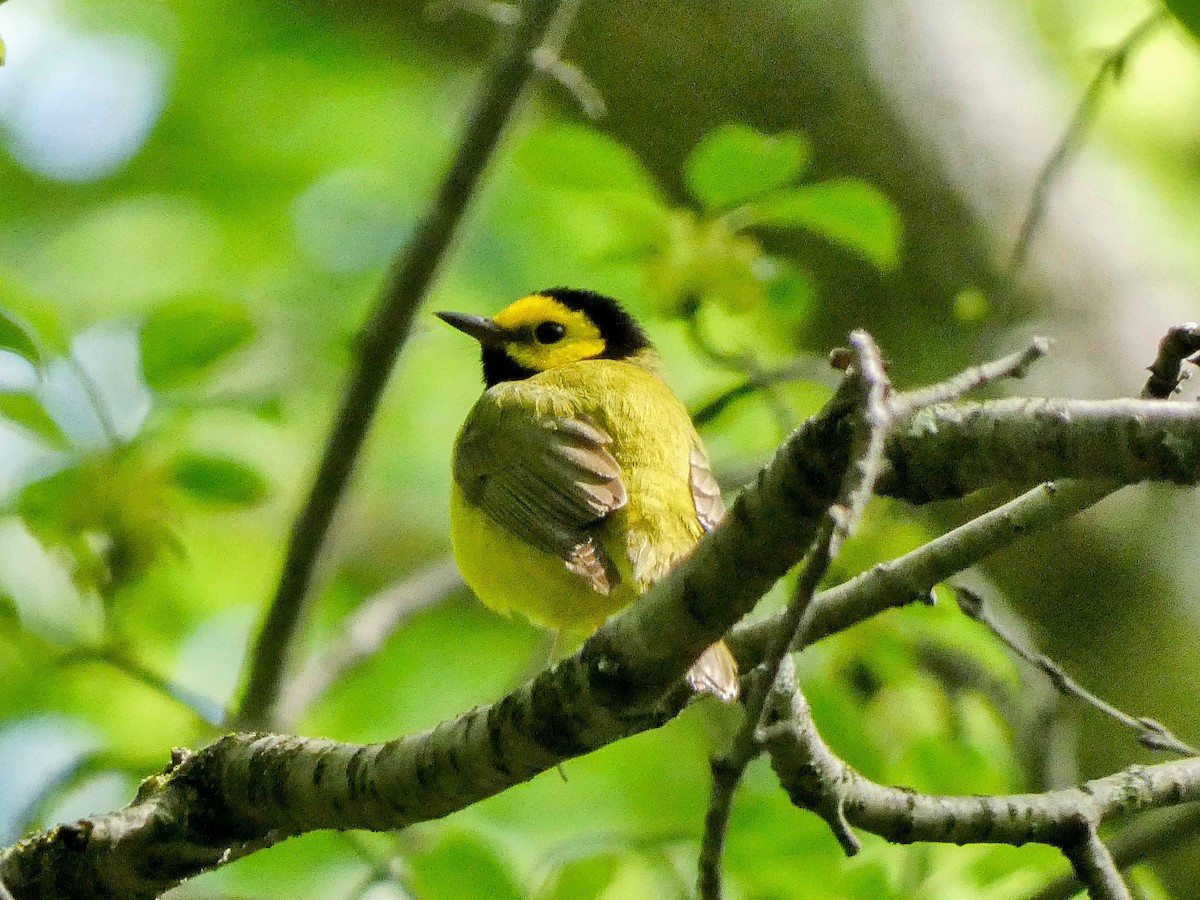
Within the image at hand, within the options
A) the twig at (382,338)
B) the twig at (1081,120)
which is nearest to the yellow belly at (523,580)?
the twig at (382,338)

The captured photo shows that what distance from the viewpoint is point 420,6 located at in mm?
7352

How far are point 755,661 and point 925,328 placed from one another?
225 centimetres

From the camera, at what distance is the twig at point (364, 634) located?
490 centimetres

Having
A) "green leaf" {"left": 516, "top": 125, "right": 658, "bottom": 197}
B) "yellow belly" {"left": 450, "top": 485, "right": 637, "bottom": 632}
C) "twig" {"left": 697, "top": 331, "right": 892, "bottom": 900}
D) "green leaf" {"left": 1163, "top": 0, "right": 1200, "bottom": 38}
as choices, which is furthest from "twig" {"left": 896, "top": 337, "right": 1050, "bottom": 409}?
"green leaf" {"left": 516, "top": 125, "right": 658, "bottom": 197}

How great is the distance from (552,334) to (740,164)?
195 cm

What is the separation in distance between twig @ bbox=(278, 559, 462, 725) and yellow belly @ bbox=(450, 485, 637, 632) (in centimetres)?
92

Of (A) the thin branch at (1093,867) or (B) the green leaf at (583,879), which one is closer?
(A) the thin branch at (1093,867)

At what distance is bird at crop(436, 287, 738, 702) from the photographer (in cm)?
377

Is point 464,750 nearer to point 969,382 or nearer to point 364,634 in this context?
point 969,382

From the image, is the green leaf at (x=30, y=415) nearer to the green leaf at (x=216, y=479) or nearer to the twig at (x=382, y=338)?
the green leaf at (x=216, y=479)

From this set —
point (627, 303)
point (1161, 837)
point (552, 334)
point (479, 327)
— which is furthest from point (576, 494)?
point (627, 303)

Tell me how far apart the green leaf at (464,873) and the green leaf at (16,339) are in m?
A: 1.46

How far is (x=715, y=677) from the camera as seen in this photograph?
2.79 m

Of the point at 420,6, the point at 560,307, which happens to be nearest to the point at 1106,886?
the point at 560,307
